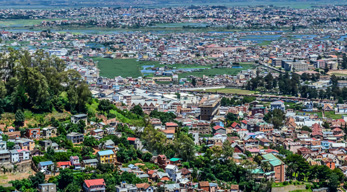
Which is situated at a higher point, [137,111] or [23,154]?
[23,154]

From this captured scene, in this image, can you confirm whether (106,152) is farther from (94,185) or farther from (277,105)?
(277,105)

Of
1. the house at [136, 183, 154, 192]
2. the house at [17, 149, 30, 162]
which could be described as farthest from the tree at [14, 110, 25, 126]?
the house at [136, 183, 154, 192]

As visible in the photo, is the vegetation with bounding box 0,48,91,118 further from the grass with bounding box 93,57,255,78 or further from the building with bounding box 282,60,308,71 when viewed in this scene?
the building with bounding box 282,60,308,71

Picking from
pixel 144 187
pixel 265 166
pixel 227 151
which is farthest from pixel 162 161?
pixel 265 166

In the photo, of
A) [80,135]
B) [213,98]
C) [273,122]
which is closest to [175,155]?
[80,135]

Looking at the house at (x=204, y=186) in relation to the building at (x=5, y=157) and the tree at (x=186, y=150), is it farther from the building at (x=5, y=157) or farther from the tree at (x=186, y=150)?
the building at (x=5, y=157)

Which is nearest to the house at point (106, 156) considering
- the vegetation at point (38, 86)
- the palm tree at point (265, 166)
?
the vegetation at point (38, 86)

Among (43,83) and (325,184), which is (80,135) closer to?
(43,83)
